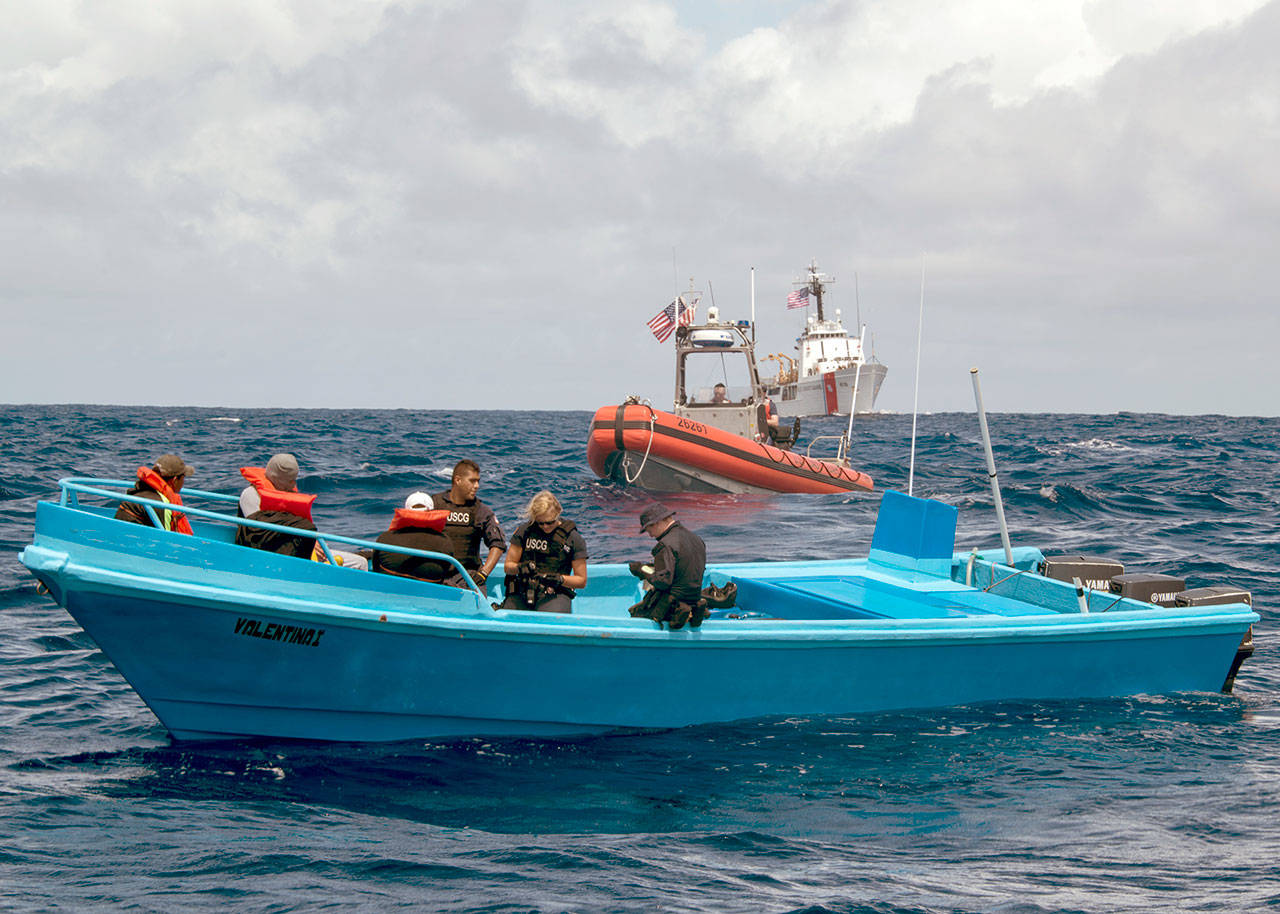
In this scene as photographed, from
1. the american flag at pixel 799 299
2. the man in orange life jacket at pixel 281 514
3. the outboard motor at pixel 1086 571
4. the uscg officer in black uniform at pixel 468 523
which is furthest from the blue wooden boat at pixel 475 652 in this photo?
the american flag at pixel 799 299

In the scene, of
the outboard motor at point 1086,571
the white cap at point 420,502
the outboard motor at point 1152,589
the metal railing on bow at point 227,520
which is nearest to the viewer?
the metal railing on bow at point 227,520

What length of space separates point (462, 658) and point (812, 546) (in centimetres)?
1140

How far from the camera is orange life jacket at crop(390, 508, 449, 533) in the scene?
7324 millimetres

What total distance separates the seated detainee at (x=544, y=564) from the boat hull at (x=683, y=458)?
16.3m

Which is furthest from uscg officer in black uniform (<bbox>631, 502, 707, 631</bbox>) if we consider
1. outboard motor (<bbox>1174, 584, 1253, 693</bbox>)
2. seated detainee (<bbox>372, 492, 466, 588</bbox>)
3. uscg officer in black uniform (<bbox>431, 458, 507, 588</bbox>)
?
outboard motor (<bbox>1174, 584, 1253, 693</bbox>)

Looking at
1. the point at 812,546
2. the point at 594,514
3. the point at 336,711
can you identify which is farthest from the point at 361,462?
the point at 336,711

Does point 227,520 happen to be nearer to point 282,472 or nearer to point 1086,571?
point 282,472

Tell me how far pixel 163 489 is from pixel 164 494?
36 mm

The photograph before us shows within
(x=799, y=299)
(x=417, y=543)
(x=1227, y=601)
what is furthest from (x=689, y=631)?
(x=799, y=299)

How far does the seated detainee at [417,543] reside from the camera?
24.0 feet

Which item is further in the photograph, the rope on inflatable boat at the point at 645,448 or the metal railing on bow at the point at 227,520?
the rope on inflatable boat at the point at 645,448

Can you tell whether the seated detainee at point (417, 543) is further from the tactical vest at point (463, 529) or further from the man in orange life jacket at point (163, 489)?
the man in orange life jacket at point (163, 489)

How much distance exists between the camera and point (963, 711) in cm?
807

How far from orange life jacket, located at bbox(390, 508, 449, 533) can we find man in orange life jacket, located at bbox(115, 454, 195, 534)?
154 cm
